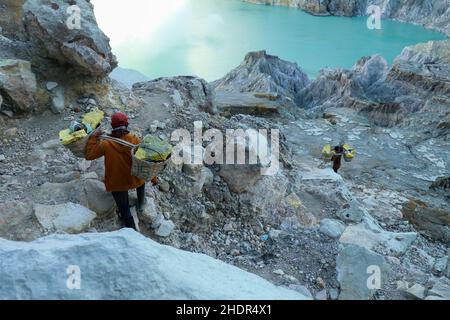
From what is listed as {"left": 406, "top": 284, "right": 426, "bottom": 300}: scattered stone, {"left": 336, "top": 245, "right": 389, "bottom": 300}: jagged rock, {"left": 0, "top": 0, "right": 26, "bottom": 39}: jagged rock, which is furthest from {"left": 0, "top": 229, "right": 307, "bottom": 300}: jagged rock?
{"left": 0, "top": 0, "right": 26, "bottom": 39}: jagged rock

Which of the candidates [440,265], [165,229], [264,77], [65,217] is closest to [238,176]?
[165,229]

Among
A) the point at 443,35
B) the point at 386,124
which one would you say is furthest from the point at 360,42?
the point at 386,124

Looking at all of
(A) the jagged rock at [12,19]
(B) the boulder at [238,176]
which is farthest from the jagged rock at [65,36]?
(B) the boulder at [238,176]

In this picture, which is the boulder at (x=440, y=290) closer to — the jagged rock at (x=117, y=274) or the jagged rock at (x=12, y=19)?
the jagged rock at (x=117, y=274)

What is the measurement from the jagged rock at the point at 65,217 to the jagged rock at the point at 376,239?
381 centimetres

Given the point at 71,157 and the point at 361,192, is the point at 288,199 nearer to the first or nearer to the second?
the point at 71,157

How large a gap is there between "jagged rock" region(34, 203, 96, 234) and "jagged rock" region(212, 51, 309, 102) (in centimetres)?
2428

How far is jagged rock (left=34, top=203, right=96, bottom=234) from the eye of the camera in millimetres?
4910

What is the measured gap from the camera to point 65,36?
23.2ft

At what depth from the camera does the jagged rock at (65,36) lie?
702cm

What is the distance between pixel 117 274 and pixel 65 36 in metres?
5.41

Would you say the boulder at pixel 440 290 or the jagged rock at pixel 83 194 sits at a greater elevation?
the jagged rock at pixel 83 194

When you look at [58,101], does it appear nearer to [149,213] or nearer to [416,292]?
[149,213]

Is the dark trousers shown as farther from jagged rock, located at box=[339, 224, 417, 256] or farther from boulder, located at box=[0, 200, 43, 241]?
jagged rock, located at box=[339, 224, 417, 256]
